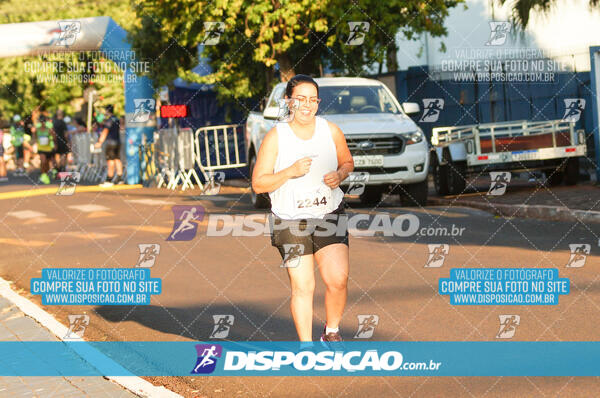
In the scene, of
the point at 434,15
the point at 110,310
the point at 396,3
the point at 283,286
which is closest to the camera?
the point at 110,310

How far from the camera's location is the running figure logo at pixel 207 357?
22.5ft

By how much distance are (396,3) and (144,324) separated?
16132 millimetres

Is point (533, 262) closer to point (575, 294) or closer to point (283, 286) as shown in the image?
point (575, 294)

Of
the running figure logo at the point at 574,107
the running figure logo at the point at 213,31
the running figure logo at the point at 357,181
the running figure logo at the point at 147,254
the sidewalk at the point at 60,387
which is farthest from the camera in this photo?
the running figure logo at the point at 213,31

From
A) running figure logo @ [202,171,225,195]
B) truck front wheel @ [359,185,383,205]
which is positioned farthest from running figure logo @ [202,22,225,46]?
truck front wheel @ [359,185,383,205]

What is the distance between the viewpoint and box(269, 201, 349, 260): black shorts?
617cm

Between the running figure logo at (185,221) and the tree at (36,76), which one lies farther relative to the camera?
the tree at (36,76)

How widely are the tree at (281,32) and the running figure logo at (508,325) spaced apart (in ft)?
52.3

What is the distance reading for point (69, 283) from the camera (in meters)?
10.7

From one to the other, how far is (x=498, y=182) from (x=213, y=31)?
7.74 m

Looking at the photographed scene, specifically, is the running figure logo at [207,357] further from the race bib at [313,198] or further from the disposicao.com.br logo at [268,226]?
the disposicao.com.br logo at [268,226]

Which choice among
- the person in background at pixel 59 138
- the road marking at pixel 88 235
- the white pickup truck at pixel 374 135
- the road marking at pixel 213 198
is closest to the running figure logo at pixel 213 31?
the road marking at pixel 213 198

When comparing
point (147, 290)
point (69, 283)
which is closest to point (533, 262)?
point (147, 290)

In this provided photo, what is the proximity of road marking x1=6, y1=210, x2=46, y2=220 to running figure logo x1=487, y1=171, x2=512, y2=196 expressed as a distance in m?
8.15
